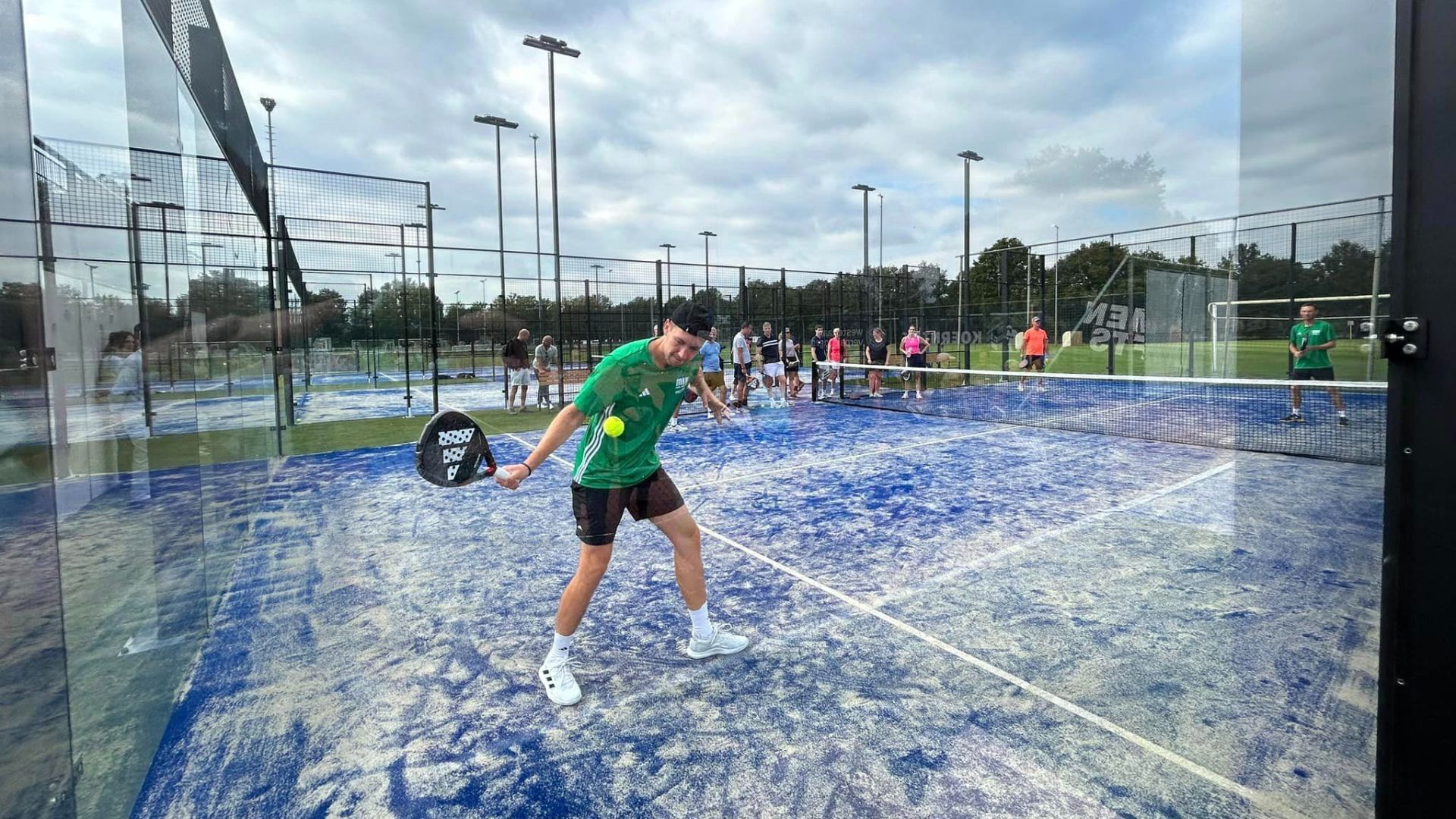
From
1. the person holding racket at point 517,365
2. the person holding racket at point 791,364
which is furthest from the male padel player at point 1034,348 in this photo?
the person holding racket at point 517,365

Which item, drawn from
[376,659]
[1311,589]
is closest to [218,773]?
[376,659]

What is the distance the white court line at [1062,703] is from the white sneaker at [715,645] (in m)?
0.89

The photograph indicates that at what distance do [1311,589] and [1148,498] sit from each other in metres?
2.35

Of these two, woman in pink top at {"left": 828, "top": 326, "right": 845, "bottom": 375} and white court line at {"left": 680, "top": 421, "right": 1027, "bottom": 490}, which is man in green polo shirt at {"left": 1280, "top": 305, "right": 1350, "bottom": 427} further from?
woman in pink top at {"left": 828, "top": 326, "right": 845, "bottom": 375}

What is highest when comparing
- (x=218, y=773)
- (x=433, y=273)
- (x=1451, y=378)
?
(x=433, y=273)

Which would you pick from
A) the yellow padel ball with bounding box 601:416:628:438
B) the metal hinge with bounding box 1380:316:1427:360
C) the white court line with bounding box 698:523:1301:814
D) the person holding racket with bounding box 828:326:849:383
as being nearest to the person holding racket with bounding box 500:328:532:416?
the person holding racket with bounding box 828:326:849:383

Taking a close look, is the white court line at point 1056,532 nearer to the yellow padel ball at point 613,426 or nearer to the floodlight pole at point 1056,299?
the yellow padel ball at point 613,426

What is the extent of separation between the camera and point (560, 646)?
3.29 meters

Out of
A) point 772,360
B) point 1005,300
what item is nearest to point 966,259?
point 1005,300

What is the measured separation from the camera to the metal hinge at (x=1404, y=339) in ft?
5.33

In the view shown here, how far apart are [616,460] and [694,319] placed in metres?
0.79

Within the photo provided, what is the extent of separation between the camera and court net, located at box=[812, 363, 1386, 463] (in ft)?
28.4

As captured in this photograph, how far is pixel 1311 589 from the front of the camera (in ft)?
14.0

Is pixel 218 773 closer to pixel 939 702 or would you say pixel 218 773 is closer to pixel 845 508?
pixel 939 702
